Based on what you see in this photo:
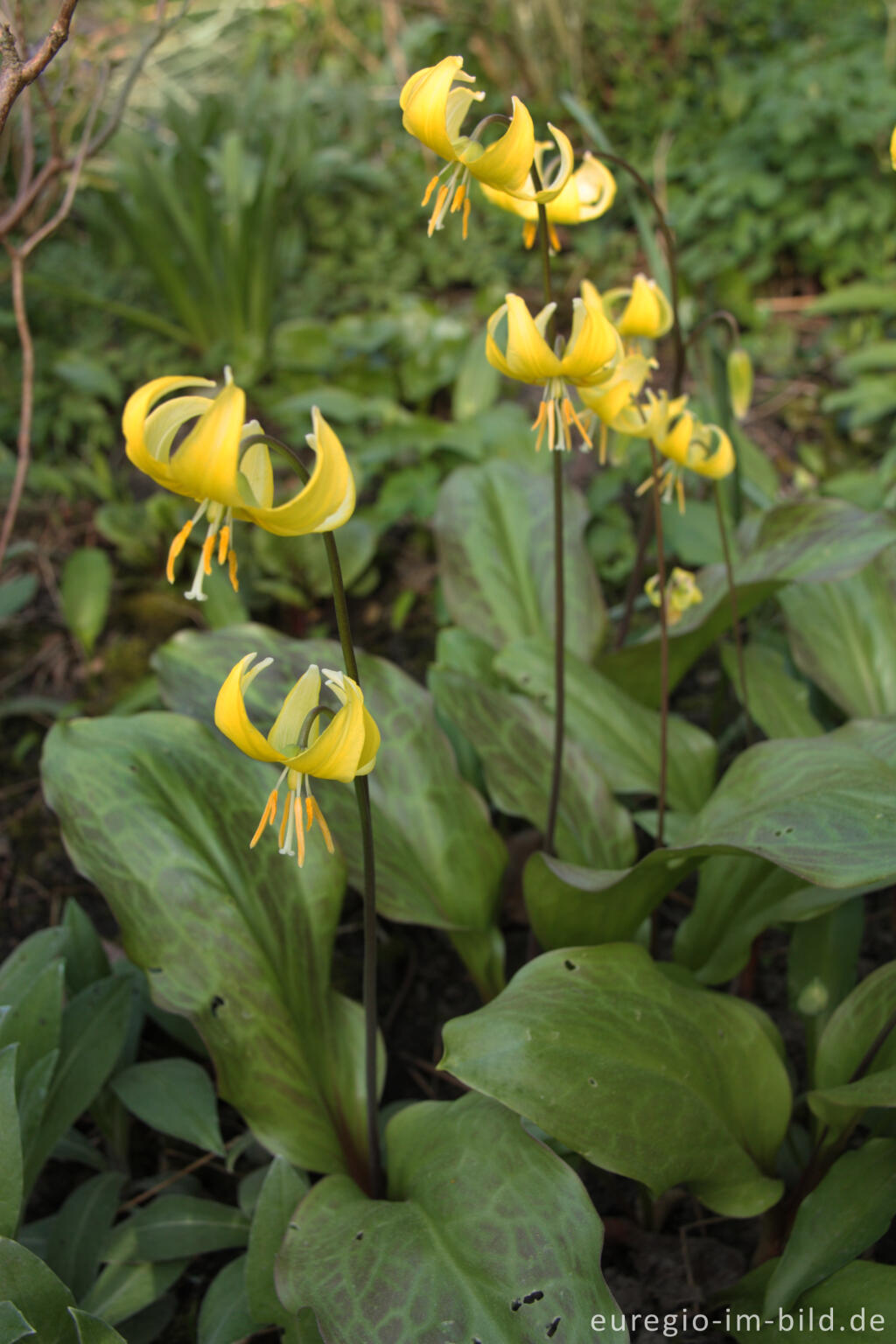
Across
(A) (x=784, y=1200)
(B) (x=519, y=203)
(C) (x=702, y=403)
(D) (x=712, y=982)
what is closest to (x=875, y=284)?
(C) (x=702, y=403)

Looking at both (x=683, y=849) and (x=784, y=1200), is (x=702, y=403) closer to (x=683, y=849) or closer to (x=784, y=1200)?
(x=683, y=849)

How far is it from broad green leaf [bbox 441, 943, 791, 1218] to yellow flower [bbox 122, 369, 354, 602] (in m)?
0.66

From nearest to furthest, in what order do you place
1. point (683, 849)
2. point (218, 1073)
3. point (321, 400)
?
point (683, 849) < point (218, 1073) < point (321, 400)

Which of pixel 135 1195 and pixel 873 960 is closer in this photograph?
pixel 135 1195

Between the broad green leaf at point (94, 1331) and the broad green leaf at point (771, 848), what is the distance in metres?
0.78

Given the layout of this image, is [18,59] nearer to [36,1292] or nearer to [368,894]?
[368,894]

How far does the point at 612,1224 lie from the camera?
1517 mm

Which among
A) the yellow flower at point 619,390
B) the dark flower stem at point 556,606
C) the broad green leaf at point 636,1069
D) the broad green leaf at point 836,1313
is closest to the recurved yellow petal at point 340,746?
the broad green leaf at point 636,1069

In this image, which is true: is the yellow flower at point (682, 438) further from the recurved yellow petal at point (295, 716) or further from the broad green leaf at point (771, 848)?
the recurved yellow petal at point (295, 716)

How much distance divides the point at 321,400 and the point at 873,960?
7.21ft

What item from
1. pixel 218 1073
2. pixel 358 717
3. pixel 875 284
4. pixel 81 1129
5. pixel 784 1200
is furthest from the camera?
pixel 875 284


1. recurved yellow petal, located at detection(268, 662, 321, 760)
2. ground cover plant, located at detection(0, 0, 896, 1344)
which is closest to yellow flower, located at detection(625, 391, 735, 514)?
ground cover plant, located at detection(0, 0, 896, 1344)

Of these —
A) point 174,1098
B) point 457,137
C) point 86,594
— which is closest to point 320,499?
point 457,137

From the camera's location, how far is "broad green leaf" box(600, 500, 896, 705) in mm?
1773
